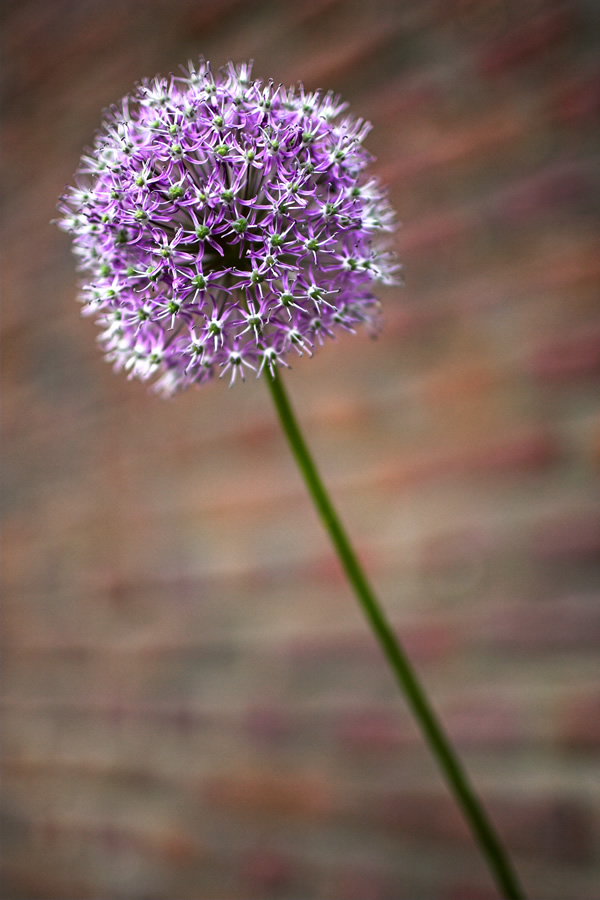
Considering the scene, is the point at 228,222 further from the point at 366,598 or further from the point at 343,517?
the point at 343,517

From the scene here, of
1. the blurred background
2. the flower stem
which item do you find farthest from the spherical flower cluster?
the blurred background

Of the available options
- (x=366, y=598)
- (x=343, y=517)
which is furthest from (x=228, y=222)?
(x=343, y=517)

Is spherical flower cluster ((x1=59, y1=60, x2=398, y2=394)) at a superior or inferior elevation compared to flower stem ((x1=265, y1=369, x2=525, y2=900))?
superior

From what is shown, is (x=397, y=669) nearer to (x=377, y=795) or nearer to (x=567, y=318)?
(x=567, y=318)

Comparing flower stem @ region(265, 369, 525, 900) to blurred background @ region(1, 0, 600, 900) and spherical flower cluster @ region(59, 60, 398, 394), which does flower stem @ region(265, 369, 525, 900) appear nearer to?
spherical flower cluster @ region(59, 60, 398, 394)

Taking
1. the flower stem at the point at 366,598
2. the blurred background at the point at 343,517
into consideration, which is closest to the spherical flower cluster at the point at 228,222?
the flower stem at the point at 366,598

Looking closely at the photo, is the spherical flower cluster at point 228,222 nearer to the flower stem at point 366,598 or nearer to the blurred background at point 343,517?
the flower stem at point 366,598
